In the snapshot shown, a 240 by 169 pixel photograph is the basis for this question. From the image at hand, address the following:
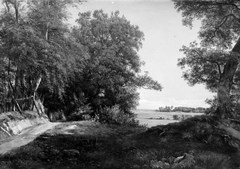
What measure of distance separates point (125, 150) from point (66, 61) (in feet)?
40.5

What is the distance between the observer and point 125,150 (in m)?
11.2

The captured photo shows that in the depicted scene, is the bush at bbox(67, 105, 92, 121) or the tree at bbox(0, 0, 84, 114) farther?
the bush at bbox(67, 105, 92, 121)

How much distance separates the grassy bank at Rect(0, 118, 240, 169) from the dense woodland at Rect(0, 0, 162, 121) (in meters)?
7.44

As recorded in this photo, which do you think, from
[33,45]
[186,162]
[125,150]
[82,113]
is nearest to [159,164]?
[186,162]

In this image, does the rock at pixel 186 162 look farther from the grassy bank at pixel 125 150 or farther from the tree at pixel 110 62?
the tree at pixel 110 62

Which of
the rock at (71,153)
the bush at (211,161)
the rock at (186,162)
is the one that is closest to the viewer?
the rock at (186,162)

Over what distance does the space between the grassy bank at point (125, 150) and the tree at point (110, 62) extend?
14.5 metres

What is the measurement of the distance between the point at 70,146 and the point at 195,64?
1179 centimetres

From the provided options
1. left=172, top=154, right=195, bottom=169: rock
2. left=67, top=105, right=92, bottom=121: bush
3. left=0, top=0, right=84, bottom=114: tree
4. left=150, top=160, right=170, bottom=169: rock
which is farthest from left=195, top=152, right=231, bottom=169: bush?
left=67, top=105, right=92, bottom=121: bush

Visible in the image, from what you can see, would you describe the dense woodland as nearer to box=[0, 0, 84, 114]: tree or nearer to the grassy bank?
box=[0, 0, 84, 114]: tree

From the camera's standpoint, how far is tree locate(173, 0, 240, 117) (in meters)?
15.9

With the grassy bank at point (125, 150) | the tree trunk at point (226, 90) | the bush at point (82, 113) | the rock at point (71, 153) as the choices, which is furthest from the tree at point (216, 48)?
the bush at point (82, 113)

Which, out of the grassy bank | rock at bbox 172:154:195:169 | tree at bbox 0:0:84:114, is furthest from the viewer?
tree at bbox 0:0:84:114

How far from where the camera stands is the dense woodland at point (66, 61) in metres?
19.0
